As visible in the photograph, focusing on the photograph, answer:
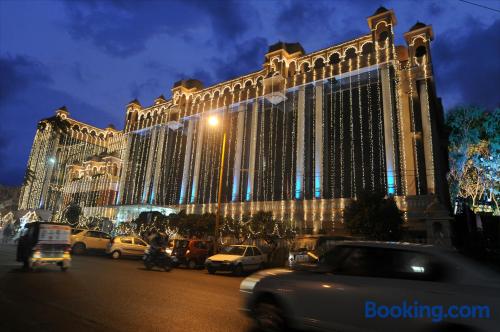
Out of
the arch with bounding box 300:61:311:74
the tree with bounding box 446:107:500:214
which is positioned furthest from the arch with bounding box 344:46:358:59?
the tree with bounding box 446:107:500:214

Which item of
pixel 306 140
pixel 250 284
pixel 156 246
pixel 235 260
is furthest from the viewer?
pixel 306 140

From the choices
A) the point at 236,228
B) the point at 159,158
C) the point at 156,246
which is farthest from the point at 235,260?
the point at 159,158

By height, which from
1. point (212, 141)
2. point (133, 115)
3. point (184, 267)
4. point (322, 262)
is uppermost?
point (133, 115)

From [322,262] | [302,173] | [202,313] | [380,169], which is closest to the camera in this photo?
[322,262]

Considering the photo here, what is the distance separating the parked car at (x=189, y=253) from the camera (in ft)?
61.9

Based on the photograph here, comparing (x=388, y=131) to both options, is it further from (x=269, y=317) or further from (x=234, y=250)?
(x=269, y=317)

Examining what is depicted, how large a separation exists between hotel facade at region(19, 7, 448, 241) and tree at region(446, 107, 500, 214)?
6.56 feet

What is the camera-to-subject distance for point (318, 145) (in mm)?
35156

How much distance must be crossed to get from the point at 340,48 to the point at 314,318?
3902cm

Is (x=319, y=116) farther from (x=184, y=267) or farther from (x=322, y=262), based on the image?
(x=322, y=262)

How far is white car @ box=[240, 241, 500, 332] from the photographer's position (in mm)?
3672

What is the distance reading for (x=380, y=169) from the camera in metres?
30.8

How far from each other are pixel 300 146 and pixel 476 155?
1680 centimetres

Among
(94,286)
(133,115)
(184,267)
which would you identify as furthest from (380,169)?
(133,115)
